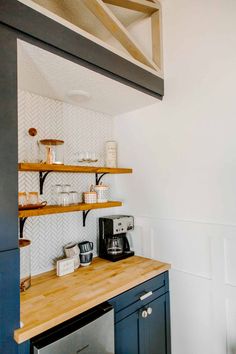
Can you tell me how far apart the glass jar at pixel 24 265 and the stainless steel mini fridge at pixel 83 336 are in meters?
0.41

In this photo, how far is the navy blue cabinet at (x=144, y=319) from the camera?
1.46 metres

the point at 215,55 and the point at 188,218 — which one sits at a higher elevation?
the point at 215,55

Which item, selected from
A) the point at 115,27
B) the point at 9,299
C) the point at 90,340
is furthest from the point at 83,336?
the point at 115,27

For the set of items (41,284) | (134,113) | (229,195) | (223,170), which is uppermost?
(134,113)

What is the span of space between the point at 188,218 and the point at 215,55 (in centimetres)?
119

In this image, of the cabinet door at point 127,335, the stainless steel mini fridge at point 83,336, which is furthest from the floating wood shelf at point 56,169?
the cabinet door at point 127,335

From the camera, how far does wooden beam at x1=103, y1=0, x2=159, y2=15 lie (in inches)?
69.1

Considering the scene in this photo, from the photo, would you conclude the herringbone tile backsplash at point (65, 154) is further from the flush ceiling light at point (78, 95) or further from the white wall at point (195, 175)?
the white wall at point (195, 175)

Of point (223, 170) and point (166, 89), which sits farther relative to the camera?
point (166, 89)

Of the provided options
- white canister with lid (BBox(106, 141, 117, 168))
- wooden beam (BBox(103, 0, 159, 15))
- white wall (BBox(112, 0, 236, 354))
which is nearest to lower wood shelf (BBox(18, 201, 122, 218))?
white canister with lid (BBox(106, 141, 117, 168))

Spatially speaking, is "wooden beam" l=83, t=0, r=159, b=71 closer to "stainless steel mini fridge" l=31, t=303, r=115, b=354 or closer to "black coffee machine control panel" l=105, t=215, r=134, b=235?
"black coffee machine control panel" l=105, t=215, r=134, b=235

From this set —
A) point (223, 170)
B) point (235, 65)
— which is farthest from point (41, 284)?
point (235, 65)

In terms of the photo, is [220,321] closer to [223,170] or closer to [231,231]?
[231,231]

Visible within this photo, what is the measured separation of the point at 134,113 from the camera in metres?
2.16
